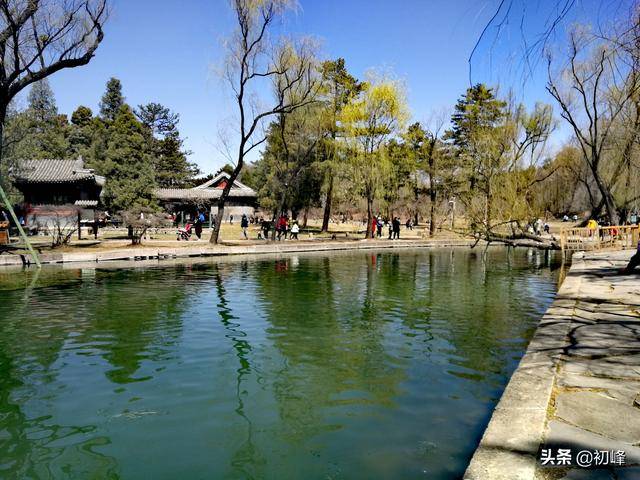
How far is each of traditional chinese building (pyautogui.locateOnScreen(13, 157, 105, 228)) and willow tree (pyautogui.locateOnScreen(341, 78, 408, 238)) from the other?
18.9 metres

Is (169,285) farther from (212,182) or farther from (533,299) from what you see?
(212,182)

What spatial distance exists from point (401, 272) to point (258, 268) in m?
5.22

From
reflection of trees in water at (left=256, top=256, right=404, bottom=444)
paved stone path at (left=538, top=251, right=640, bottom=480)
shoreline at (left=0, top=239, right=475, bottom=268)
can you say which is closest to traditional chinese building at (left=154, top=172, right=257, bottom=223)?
shoreline at (left=0, top=239, right=475, bottom=268)

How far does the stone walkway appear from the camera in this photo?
2828 millimetres

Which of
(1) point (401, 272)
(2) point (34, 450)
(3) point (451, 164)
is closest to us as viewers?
(2) point (34, 450)

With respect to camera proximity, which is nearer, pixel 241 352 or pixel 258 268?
pixel 241 352

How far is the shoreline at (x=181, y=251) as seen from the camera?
59.8 ft

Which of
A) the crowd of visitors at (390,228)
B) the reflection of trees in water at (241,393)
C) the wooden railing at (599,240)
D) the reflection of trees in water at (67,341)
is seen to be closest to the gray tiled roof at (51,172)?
the crowd of visitors at (390,228)

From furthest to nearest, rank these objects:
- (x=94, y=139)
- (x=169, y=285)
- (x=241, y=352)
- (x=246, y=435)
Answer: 1. (x=94, y=139)
2. (x=169, y=285)
3. (x=241, y=352)
4. (x=246, y=435)

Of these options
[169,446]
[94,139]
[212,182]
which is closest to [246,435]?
[169,446]

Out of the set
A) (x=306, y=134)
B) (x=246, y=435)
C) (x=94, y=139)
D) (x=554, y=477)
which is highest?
(x=94, y=139)

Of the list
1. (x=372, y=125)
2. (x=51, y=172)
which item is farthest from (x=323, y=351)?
(x=51, y=172)

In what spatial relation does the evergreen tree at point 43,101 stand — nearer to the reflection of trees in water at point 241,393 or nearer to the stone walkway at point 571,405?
the reflection of trees in water at point 241,393

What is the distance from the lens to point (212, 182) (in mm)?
48375
